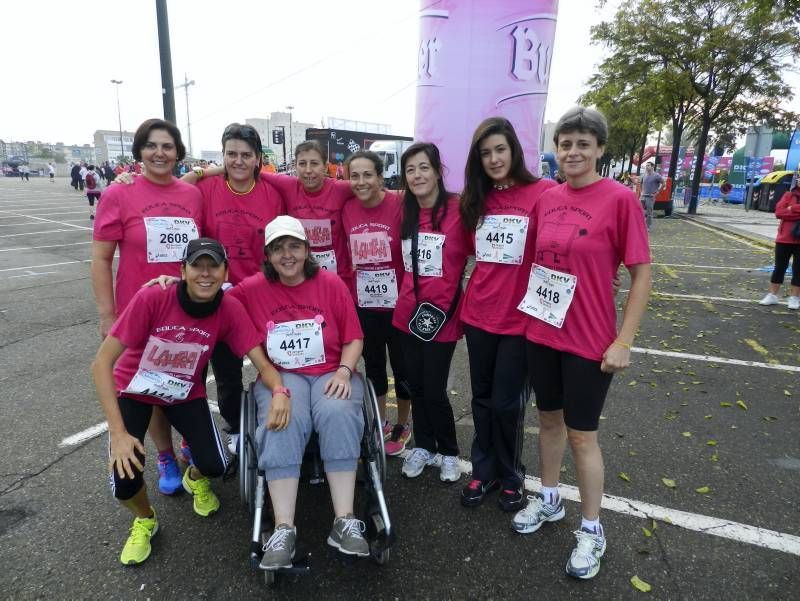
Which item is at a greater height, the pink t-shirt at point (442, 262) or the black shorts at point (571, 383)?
the pink t-shirt at point (442, 262)

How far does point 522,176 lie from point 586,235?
52cm

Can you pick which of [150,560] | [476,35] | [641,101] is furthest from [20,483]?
[641,101]

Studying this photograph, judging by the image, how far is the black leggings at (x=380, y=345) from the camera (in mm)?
2863

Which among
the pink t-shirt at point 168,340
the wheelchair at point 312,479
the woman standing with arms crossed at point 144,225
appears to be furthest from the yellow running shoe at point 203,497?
the woman standing with arms crossed at point 144,225

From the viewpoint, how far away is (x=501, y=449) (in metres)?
2.53

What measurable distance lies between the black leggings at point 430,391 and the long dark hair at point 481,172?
2.21 ft

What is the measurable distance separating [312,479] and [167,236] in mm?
1428

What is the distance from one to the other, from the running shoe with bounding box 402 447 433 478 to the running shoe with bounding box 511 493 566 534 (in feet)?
2.01

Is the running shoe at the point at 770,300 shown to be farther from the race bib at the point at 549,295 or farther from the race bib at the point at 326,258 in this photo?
the race bib at the point at 326,258

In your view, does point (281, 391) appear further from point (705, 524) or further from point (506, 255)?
point (705, 524)

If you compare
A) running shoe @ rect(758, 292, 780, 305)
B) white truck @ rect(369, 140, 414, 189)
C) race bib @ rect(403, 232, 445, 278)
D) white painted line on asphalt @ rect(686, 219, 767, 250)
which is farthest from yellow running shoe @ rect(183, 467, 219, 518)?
white truck @ rect(369, 140, 414, 189)

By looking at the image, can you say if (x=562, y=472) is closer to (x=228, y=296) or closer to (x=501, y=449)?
(x=501, y=449)

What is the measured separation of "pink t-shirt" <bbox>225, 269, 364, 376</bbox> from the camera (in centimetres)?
242

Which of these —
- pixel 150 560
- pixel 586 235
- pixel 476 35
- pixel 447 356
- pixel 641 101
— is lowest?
pixel 150 560
